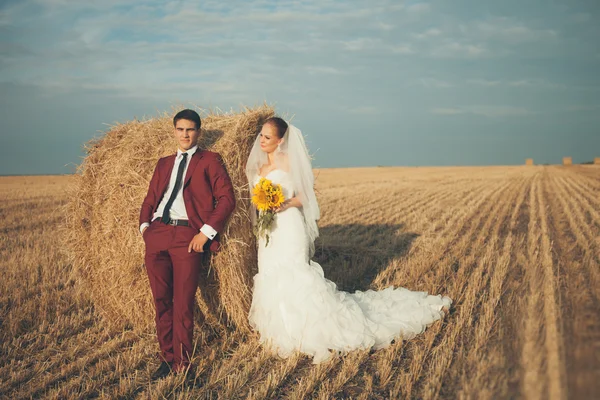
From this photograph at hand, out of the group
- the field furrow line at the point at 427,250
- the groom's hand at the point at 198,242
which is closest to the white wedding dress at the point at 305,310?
the groom's hand at the point at 198,242

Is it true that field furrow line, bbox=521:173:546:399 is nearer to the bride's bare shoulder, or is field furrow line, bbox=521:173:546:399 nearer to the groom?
the groom

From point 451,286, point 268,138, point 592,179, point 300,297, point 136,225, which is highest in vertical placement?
point 268,138

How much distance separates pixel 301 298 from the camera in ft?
14.5

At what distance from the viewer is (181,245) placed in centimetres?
402

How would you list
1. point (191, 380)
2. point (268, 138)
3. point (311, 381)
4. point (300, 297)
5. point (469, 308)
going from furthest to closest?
point (469, 308), point (268, 138), point (300, 297), point (191, 380), point (311, 381)

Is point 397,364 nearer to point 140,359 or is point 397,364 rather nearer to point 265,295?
point 265,295

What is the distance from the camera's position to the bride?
14.0 feet

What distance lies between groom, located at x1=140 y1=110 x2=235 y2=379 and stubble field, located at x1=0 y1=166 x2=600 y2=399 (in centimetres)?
35

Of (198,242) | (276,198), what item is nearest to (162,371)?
(198,242)

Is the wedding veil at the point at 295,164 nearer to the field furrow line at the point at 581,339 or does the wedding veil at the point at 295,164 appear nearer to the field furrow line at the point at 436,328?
the field furrow line at the point at 436,328

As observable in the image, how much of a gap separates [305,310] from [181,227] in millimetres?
1350

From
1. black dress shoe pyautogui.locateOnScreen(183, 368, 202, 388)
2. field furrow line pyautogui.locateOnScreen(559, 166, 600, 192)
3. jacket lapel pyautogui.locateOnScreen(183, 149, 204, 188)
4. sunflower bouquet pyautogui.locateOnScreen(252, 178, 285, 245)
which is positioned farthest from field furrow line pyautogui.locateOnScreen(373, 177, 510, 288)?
field furrow line pyautogui.locateOnScreen(559, 166, 600, 192)

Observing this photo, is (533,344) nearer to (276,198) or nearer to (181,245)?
(181,245)

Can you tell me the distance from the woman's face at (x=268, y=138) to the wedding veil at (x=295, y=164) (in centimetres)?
6
